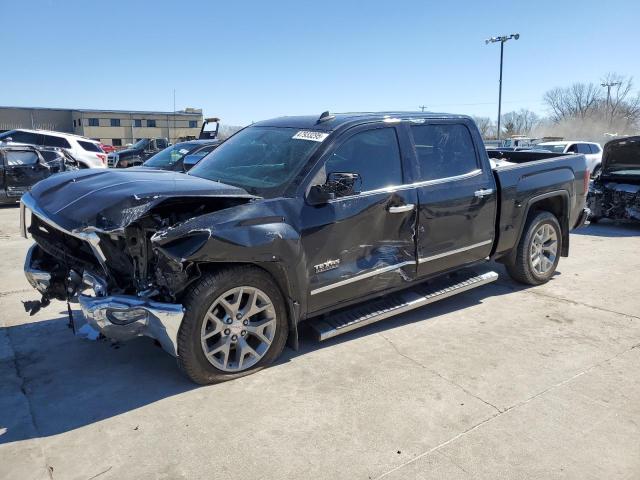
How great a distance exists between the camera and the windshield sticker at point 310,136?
13.5ft

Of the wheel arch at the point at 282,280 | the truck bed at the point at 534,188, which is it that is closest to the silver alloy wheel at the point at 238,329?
the wheel arch at the point at 282,280

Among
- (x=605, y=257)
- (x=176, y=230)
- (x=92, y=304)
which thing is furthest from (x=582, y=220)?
(x=92, y=304)

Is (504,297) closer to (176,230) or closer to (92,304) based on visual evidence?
(176,230)

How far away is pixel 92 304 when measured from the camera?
3309 millimetres

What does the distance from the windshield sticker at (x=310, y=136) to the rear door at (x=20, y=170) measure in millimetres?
10649

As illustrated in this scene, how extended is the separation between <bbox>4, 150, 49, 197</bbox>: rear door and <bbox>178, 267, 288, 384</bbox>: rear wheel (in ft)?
36.4

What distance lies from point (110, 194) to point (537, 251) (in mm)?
4602

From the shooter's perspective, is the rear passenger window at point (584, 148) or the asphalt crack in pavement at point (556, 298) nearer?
the asphalt crack in pavement at point (556, 298)

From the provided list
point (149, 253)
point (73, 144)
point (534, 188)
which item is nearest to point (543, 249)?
point (534, 188)

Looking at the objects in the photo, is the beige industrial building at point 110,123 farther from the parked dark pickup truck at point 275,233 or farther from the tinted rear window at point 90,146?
the parked dark pickup truck at point 275,233

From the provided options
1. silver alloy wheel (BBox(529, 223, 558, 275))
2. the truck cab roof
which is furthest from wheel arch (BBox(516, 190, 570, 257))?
the truck cab roof

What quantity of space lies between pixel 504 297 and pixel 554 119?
84956mm

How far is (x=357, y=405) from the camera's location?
11.1ft

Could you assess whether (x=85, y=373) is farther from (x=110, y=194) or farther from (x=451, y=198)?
(x=451, y=198)
